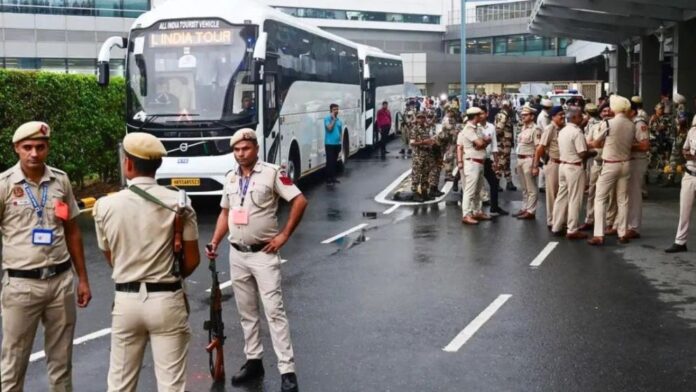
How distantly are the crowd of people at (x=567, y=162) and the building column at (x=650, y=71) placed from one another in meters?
13.3

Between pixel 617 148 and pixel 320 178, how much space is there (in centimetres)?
1112

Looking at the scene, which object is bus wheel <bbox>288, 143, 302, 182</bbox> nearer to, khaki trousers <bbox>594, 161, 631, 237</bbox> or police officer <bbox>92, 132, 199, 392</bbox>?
khaki trousers <bbox>594, 161, 631, 237</bbox>

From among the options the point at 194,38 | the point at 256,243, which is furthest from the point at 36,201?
the point at 194,38

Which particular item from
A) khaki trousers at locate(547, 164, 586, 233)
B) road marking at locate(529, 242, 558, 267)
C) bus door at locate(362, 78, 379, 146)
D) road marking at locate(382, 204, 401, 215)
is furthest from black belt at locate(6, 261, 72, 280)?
bus door at locate(362, 78, 379, 146)

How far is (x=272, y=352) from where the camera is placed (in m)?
7.27

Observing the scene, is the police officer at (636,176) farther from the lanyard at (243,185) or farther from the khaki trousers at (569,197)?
the lanyard at (243,185)

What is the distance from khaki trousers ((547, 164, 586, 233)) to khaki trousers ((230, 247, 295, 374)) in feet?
22.8

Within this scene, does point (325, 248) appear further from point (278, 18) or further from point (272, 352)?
point (278, 18)

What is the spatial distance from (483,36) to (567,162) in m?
75.5

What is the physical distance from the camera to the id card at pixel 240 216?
633 centimetres

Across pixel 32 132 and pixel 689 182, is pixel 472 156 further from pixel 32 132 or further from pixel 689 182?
pixel 32 132

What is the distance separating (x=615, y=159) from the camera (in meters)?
11.8

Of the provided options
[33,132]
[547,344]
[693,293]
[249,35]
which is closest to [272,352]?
[547,344]

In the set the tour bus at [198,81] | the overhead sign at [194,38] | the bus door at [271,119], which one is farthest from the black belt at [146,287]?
the bus door at [271,119]
